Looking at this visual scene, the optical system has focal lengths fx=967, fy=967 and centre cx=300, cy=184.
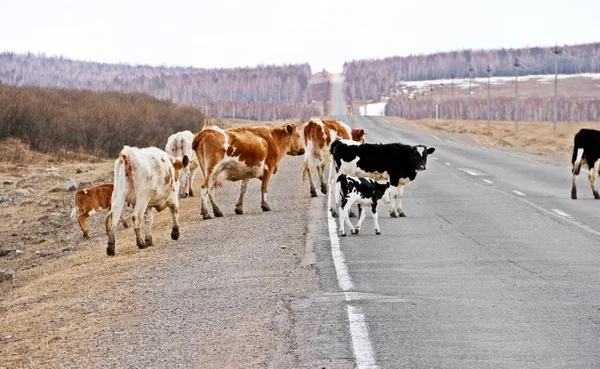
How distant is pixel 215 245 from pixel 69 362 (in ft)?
23.7

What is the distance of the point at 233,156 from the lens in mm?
19094

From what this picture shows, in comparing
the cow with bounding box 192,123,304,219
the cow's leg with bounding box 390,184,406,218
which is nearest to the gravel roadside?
the cow's leg with bounding box 390,184,406,218

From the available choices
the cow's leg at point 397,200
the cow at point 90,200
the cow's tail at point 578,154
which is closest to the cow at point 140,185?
the cow's leg at point 397,200

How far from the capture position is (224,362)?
7.21 meters

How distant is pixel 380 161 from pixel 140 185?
4853mm

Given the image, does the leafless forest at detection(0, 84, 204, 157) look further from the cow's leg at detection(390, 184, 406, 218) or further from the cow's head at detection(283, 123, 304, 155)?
the cow's leg at detection(390, 184, 406, 218)

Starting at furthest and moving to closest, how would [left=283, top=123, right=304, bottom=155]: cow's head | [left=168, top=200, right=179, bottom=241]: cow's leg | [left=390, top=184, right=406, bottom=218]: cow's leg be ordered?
[left=283, top=123, right=304, bottom=155]: cow's head, [left=390, top=184, right=406, bottom=218]: cow's leg, [left=168, top=200, right=179, bottom=241]: cow's leg

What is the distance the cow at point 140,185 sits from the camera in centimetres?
1429

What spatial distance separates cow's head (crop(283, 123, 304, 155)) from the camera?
69.5ft

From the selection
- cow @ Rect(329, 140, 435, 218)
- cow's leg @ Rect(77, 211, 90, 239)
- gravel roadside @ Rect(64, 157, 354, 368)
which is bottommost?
cow's leg @ Rect(77, 211, 90, 239)

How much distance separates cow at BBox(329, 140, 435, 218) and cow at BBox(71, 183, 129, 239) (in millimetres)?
6035

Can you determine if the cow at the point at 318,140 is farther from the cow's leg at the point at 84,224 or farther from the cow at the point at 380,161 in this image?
the cow's leg at the point at 84,224

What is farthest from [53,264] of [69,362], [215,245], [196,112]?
[196,112]

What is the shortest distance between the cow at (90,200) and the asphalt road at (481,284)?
21.5 feet
